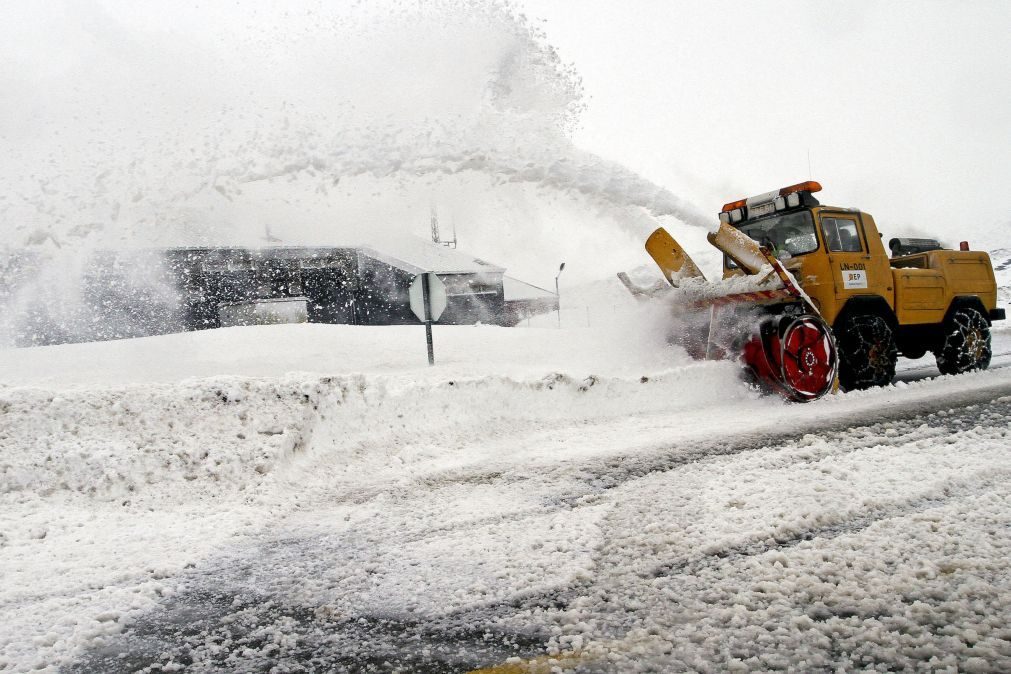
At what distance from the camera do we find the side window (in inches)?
289

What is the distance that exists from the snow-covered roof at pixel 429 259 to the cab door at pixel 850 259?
54.7 feet

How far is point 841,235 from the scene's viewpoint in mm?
7449

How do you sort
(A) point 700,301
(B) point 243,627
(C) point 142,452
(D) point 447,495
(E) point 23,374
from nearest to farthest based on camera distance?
(B) point 243,627, (D) point 447,495, (C) point 142,452, (E) point 23,374, (A) point 700,301

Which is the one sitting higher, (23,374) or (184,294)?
(184,294)

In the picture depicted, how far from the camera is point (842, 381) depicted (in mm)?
7531

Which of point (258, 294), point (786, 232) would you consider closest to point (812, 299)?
point (786, 232)

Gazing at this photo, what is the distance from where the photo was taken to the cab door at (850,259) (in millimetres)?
7281

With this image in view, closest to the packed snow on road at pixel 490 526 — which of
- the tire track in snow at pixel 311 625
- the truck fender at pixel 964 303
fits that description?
the tire track in snow at pixel 311 625

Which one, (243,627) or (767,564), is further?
(767,564)

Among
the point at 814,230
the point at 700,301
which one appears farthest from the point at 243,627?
the point at 814,230

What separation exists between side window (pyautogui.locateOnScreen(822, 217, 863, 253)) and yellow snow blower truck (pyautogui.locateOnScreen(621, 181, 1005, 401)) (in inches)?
0.6

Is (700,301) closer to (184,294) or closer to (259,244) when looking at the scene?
(259,244)

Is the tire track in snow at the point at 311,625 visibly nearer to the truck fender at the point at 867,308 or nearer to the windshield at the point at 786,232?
the truck fender at the point at 867,308

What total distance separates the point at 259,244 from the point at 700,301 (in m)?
16.1
